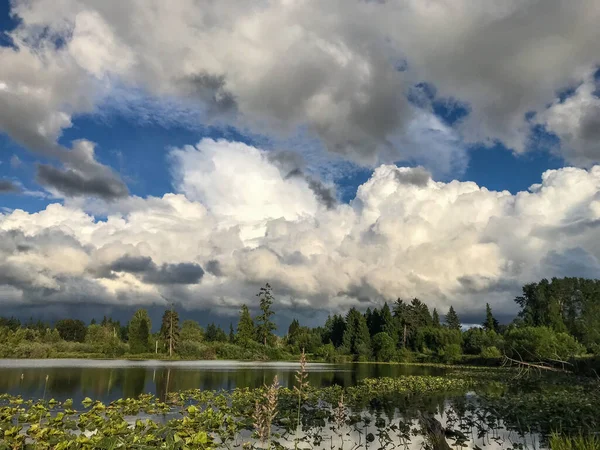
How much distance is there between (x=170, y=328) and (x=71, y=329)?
7822 centimetres

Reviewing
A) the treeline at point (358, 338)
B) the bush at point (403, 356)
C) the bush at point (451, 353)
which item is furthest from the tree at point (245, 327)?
the bush at point (451, 353)

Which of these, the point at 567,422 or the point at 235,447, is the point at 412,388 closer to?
the point at 567,422

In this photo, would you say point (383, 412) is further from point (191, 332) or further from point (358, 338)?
point (191, 332)

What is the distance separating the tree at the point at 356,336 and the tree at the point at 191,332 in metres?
39.0

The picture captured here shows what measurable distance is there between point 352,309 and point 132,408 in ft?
329

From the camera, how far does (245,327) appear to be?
102812 mm

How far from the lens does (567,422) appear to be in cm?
1856

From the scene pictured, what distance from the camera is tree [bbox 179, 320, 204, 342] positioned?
116 meters

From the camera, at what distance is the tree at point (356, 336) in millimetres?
101375

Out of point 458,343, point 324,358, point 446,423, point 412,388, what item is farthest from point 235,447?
point 458,343

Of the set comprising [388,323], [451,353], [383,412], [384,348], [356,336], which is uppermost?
[388,323]

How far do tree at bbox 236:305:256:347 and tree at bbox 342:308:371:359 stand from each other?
2373cm

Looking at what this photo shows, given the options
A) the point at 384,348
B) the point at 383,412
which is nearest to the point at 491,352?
the point at 384,348

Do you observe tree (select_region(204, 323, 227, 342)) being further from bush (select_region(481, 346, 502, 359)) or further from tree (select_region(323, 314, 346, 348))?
bush (select_region(481, 346, 502, 359))
